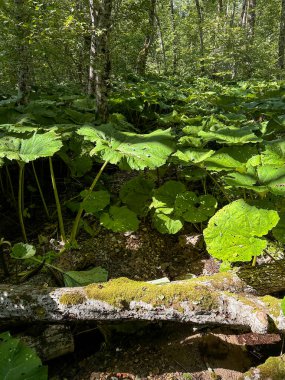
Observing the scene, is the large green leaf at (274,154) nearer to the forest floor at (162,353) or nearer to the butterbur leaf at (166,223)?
the butterbur leaf at (166,223)

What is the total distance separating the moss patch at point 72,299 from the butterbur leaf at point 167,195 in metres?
1.31

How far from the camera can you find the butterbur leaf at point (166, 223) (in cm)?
284

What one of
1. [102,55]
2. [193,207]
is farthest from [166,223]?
[102,55]

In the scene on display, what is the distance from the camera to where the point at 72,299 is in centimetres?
185

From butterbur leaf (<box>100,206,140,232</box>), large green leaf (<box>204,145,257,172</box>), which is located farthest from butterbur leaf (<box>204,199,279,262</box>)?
butterbur leaf (<box>100,206,140,232</box>)

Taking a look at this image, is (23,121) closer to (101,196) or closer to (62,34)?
(101,196)

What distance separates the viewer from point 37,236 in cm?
321

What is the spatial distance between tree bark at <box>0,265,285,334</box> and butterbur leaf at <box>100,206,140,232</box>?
2.99 ft

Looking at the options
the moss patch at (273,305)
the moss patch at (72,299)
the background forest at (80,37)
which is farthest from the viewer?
the background forest at (80,37)

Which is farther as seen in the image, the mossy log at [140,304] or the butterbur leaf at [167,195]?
the butterbur leaf at [167,195]

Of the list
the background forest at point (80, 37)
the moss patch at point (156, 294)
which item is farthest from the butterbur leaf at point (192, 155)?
the background forest at point (80, 37)

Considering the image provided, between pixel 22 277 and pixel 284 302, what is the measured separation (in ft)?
6.23

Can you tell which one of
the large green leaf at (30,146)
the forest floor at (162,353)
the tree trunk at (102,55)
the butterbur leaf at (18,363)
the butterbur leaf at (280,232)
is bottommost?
the forest floor at (162,353)

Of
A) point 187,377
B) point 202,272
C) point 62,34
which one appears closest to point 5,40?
point 62,34
